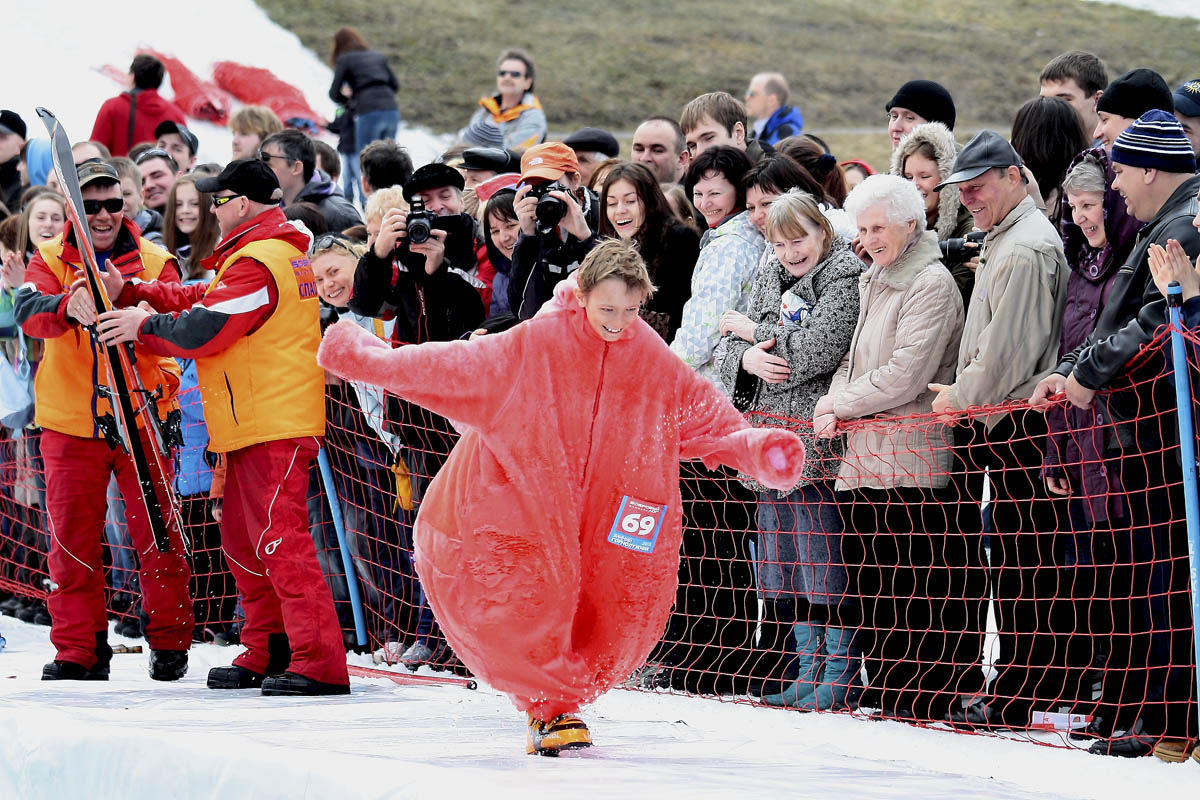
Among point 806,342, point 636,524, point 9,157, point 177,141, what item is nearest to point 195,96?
point 177,141

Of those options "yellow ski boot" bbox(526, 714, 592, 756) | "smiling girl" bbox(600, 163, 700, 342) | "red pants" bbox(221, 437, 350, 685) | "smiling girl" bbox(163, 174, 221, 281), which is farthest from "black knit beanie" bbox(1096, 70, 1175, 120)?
"smiling girl" bbox(163, 174, 221, 281)

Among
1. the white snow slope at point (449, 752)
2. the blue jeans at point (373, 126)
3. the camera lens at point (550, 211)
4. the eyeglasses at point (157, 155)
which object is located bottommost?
the white snow slope at point (449, 752)

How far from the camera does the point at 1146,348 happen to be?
181 inches

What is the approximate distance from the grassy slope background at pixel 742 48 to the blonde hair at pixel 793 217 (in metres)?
13.4

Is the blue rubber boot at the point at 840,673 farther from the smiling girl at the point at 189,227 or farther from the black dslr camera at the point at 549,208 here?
the smiling girl at the point at 189,227

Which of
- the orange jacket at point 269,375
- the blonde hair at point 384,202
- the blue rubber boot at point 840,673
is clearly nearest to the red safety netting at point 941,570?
the blue rubber boot at point 840,673

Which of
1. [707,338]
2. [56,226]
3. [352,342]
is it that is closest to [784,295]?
[707,338]

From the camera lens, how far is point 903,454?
17.8 ft

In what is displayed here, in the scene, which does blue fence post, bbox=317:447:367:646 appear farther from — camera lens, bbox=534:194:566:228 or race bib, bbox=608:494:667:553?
race bib, bbox=608:494:667:553

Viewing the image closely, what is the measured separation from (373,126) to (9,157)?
15.1 ft

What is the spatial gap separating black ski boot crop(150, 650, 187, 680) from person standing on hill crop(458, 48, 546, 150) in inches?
214

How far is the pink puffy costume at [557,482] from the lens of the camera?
4.41 meters

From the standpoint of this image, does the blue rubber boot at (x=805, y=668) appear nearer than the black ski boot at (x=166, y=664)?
Yes

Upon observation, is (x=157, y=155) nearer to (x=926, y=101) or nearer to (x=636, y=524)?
(x=926, y=101)
